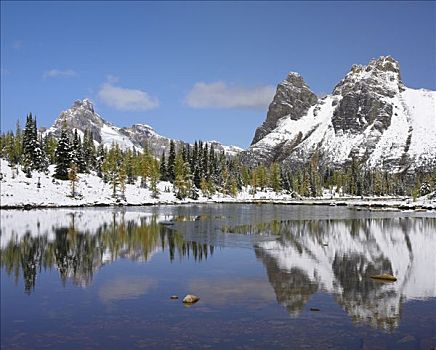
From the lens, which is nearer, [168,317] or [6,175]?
[168,317]

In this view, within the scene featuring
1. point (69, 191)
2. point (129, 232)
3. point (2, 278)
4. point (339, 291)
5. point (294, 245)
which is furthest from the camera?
point (69, 191)

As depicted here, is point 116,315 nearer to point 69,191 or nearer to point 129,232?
point 129,232

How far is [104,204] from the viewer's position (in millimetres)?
136125

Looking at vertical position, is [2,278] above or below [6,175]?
below

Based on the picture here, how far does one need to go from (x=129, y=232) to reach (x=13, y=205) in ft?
190

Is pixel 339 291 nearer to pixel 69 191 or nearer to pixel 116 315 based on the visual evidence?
pixel 116 315

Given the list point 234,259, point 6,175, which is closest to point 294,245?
point 234,259

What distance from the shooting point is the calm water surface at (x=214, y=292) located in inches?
849

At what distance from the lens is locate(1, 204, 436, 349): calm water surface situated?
2156 cm

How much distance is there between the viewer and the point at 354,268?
3966cm

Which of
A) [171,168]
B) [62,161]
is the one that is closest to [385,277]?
[62,161]

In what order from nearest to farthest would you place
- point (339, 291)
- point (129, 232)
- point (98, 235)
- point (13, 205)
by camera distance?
point (339, 291), point (98, 235), point (129, 232), point (13, 205)

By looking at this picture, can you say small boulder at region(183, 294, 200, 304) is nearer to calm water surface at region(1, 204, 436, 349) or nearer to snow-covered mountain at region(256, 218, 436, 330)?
calm water surface at region(1, 204, 436, 349)

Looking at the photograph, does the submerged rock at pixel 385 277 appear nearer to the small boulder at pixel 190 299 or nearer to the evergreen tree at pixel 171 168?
the small boulder at pixel 190 299
